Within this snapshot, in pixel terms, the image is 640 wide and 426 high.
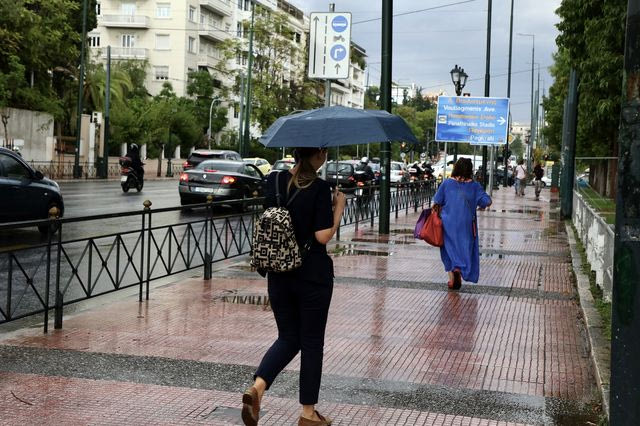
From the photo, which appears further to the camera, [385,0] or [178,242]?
[385,0]

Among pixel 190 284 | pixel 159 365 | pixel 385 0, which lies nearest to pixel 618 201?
pixel 159 365

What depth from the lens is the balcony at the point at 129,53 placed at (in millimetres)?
79250

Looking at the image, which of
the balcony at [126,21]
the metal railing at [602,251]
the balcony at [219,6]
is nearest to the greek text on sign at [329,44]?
the metal railing at [602,251]

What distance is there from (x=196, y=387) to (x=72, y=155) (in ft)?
146

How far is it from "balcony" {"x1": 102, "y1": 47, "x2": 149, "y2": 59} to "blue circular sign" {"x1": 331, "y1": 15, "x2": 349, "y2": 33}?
67664 mm

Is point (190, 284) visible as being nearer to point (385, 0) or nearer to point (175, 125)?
point (385, 0)

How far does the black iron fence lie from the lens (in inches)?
318

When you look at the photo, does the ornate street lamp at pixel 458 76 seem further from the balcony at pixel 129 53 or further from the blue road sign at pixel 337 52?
the balcony at pixel 129 53

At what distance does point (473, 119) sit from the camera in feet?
108

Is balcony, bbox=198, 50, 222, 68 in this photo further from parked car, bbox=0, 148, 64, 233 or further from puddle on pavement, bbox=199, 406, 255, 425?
puddle on pavement, bbox=199, 406, 255, 425

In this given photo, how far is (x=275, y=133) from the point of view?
5801mm

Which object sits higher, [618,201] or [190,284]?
[618,201]

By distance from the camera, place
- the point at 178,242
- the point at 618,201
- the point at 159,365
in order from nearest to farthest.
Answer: the point at 618,201, the point at 159,365, the point at 178,242

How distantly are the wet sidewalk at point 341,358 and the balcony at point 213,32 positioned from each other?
72.6m
